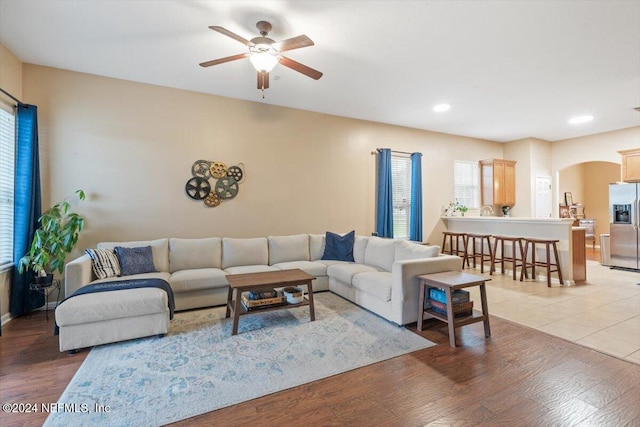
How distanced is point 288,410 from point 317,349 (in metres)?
0.81

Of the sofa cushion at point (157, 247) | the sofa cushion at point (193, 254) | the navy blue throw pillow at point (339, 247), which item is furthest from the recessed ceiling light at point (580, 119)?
the sofa cushion at point (157, 247)

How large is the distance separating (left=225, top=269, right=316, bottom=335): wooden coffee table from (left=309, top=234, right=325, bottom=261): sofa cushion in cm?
123

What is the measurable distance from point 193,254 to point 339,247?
2148 millimetres

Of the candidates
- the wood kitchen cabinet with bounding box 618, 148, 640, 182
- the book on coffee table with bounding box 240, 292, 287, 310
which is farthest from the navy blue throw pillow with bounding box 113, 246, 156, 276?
the wood kitchen cabinet with bounding box 618, 148, 640, 182

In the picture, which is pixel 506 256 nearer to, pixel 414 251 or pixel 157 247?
pixel 414 251

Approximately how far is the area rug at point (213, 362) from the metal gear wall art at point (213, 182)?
1.80 meters

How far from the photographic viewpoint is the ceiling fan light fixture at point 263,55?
2.73 m

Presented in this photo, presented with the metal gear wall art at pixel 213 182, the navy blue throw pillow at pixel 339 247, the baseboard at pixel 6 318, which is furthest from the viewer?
the navy blue throw pillow at pixel 339 247

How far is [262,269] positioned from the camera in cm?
413

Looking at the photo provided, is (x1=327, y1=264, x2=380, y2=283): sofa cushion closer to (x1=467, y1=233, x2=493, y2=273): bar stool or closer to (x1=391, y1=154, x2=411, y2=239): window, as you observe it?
(x1=391, y1=154, x2=411, y2=239): window

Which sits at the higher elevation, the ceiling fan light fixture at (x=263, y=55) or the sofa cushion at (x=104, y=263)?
the ceiling fan light fixture at (x=263, y=55)

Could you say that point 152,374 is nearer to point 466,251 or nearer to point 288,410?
point 288,410

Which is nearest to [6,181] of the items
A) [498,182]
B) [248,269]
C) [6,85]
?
[6,85]

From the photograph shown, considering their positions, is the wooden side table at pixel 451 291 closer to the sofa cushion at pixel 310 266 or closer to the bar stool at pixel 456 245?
the sofa cushion at pixel 310 266
